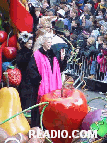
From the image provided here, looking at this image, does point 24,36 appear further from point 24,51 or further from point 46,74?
point 46,74

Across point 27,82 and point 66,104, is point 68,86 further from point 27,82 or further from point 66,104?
point 27,82

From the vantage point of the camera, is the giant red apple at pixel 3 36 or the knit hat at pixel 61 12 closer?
the giant red apple at pixel 3 36

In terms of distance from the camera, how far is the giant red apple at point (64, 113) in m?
1.49

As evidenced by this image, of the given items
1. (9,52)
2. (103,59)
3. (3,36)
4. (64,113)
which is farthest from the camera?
(103,59)

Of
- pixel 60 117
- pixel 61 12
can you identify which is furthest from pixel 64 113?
pixel 61 12

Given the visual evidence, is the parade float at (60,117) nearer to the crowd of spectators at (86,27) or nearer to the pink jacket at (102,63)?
the crowd of spectators at (86,27)

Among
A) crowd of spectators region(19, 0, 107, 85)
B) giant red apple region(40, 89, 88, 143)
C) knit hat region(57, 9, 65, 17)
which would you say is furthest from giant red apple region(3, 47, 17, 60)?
knit hat region(57, 9, 65, 17)

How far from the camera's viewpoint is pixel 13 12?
8.25ft

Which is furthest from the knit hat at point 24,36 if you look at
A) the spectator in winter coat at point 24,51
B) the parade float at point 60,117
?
the parade float at point 60,117

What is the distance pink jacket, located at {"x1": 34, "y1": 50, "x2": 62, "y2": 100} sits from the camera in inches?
95.9

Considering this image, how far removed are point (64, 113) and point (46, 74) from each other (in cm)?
99

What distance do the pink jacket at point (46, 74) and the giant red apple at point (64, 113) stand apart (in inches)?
34.7

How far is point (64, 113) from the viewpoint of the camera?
1.49m

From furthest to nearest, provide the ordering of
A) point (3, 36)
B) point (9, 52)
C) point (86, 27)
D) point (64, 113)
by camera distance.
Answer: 1. point (86, 27)
2. point (3, 36)
3. point (9, 52)
4. point (64, 113)
